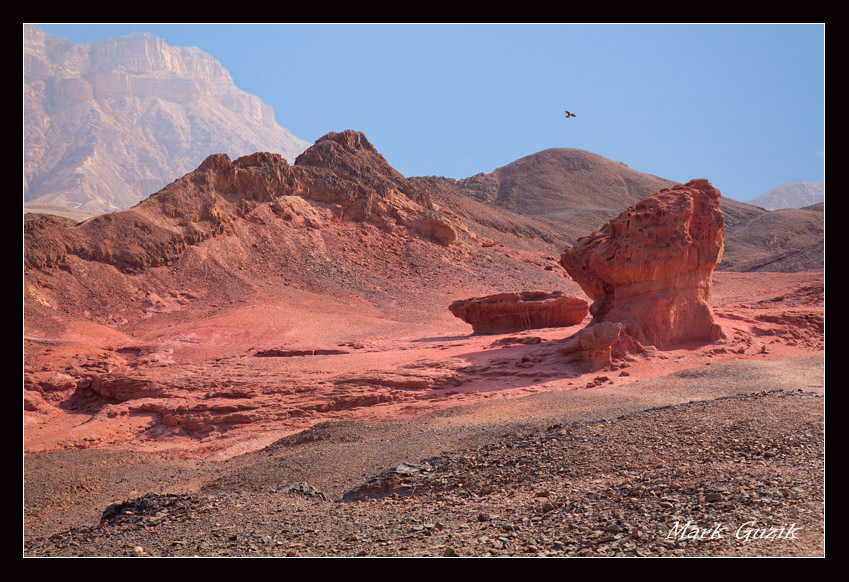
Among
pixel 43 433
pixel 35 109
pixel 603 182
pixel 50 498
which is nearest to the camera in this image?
pixel 50 498

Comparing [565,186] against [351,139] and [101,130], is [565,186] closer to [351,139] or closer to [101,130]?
[351,139]

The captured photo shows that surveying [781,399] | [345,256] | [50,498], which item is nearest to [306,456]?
[50,498]

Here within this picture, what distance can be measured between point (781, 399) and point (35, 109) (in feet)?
580

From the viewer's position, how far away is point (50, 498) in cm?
1205

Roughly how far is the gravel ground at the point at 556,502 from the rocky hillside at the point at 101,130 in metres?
120

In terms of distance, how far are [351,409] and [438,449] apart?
16.7 ft

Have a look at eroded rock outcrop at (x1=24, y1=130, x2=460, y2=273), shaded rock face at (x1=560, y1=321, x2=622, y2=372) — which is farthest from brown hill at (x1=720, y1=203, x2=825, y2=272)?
shaded rock face at (x1=560, y1=321, x2=622, y2=372)

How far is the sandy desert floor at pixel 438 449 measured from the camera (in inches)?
267

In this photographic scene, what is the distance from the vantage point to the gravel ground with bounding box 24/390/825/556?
20.4 ft

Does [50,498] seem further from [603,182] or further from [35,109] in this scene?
[35,109]

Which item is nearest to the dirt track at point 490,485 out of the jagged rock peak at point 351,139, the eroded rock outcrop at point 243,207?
the eroded rock outcrop at point 243,207

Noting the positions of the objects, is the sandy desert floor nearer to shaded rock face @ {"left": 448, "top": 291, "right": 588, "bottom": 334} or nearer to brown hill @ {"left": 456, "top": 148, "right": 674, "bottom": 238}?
shaded rock face @ {"left": 448, "top": 291, "right": 588, "bottom": 334}

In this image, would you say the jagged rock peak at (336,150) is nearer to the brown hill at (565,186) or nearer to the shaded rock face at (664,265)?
the shaded rock face at (664,265)

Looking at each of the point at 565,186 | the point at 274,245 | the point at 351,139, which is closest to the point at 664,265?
the point at 274,245
